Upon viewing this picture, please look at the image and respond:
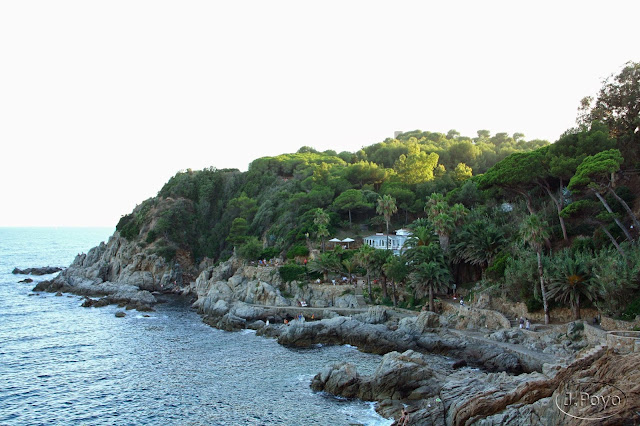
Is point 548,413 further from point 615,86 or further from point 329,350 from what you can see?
point 615,86

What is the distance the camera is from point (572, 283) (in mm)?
32875

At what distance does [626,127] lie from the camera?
149 ft

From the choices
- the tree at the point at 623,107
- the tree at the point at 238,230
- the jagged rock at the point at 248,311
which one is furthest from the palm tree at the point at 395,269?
the tree at the point at 238,230

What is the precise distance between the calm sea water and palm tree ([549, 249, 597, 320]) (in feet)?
45.0

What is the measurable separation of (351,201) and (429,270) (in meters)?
30.0

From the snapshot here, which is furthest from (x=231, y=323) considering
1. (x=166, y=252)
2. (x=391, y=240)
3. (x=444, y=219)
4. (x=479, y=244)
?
(x=166, y=252)

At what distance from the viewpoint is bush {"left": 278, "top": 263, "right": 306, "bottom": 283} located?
55.9 meters

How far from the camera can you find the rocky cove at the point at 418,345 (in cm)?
1867

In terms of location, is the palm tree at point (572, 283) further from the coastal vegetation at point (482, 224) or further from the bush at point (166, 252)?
the bush at point (166, 252)

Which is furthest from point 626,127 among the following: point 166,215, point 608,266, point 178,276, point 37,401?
point 166,215

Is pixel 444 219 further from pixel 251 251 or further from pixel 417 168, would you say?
pixel 417 168

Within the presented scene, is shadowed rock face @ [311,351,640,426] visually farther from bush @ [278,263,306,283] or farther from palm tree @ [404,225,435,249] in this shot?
bush @ [278,263,306,283]

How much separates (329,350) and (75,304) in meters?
38.7

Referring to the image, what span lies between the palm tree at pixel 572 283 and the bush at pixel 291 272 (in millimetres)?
28611
